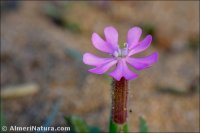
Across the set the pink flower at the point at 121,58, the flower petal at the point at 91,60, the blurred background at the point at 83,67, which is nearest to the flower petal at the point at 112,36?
the pink flower at the point at 121,58

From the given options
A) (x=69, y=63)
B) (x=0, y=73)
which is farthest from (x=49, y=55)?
(x=0, y=73)

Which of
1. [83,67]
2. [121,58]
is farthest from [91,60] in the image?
[83,67]

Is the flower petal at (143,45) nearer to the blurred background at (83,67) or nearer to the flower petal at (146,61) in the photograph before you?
the flower petal at (146,61)

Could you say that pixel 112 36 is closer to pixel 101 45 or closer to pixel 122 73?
pixel 101 45

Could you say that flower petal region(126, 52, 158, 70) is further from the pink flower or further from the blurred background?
the blurred background

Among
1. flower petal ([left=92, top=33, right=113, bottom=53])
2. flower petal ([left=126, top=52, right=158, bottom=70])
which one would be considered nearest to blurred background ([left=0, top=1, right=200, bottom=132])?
flower petal ([left=92, top=33, right=113, bottom=53])

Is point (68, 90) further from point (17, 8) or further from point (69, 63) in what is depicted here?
point (17, 8)
